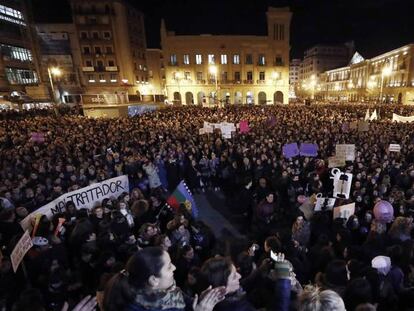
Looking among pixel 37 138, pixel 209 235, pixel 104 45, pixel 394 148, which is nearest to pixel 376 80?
pixel 104 45

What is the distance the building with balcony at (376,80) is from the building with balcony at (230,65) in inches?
703

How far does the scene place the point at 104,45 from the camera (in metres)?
52.5

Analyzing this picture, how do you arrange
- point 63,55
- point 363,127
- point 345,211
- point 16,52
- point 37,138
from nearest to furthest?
point 345,211 → point 37,138 → point 363,127 → point 16,52 → point 63,55

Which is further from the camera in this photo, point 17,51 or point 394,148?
point 17,51

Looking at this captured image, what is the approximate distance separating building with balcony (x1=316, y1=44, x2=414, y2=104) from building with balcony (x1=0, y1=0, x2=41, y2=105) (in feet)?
157

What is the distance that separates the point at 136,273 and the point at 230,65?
5549 cm

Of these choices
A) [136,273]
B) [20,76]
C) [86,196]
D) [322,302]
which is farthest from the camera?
[20,76]

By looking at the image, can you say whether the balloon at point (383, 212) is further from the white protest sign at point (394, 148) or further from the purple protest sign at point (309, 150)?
the white protest sign at point (394, 148)

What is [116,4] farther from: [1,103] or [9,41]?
[1,103]

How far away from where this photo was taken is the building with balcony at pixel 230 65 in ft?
173

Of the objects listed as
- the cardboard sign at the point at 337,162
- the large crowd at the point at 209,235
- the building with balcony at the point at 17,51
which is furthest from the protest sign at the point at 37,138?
the building with balcony at the point at 17,51

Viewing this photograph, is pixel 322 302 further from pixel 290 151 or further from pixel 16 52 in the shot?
pixel 16 52

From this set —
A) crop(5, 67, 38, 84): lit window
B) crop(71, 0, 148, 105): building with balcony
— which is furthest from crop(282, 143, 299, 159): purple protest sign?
crop(71, 0, 148, 105): building with balcony

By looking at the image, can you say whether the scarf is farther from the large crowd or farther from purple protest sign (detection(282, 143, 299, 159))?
purple protest sign (detection(282, 143, 299, 159))
